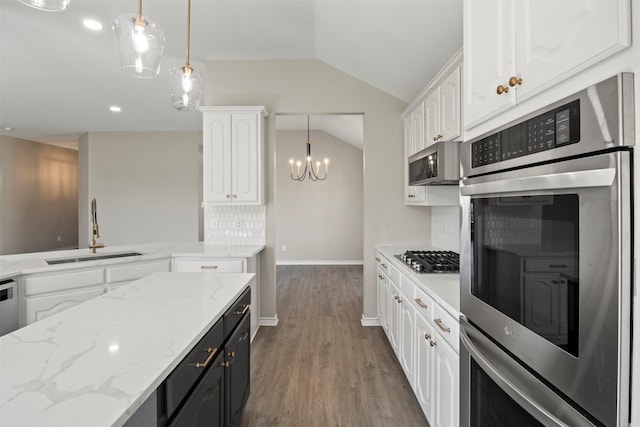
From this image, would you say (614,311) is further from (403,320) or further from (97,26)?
(97,26)

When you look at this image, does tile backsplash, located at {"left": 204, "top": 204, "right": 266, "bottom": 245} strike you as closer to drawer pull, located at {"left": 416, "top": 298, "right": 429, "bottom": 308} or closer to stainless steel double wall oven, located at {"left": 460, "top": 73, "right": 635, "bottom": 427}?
drawer pull, located at {"left": 416, "top": 298, "right": 429, "bottom": 308}

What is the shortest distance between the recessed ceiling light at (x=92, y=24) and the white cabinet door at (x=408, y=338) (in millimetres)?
3777

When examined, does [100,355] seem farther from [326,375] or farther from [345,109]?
[345,109]

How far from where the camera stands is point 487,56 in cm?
109

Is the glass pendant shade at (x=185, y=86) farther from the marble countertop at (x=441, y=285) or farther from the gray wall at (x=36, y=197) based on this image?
the gray wall at (x=36, y=197)

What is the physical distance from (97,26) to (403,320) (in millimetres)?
3945

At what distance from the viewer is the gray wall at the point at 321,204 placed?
7.26 metres

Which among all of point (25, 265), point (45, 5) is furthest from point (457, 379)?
point (25, 265)

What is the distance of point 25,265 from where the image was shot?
259 cm

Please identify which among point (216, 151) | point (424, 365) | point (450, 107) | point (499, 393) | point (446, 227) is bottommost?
point (424, 365)

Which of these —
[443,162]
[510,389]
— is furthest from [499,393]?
[443,162]

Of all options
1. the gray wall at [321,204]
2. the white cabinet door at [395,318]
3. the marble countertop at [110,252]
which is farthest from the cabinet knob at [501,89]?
the gray wall at [321,204]

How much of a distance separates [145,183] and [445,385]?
7.47 m

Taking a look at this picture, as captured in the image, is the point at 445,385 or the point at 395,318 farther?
the point at 395,318
